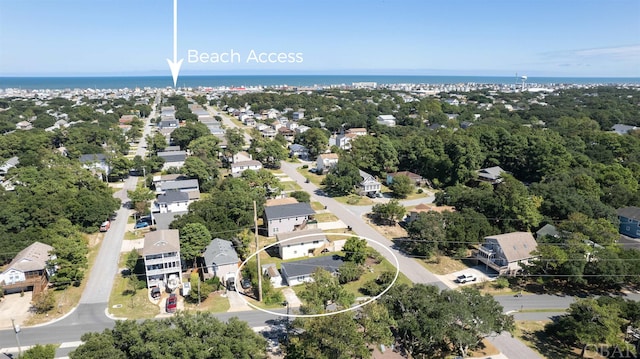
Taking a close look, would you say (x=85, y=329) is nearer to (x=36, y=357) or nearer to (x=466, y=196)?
(x=36, y=357)

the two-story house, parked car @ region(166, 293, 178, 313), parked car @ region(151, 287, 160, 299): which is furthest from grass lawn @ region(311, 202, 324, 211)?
parked car @ region(166, 293, 178, 313)

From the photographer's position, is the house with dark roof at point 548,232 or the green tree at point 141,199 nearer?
the house with dark roof at point 548,232

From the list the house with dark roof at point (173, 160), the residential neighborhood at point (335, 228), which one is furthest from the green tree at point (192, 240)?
the house with dark roof at point (173, 160)

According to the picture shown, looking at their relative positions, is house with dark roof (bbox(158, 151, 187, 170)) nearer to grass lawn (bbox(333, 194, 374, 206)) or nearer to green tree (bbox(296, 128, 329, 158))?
green tree (bbox(296, 128, 329, 158))

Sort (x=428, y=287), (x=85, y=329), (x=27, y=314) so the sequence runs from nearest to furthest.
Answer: (x=428, y=287), (x=85, y=329), (x=27, y=314)

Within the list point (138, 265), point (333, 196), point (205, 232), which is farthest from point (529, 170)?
point (138, 265)

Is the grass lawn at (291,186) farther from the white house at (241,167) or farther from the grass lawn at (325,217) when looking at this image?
the grass lawn at (325,217)

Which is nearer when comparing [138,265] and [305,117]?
[138,265]
